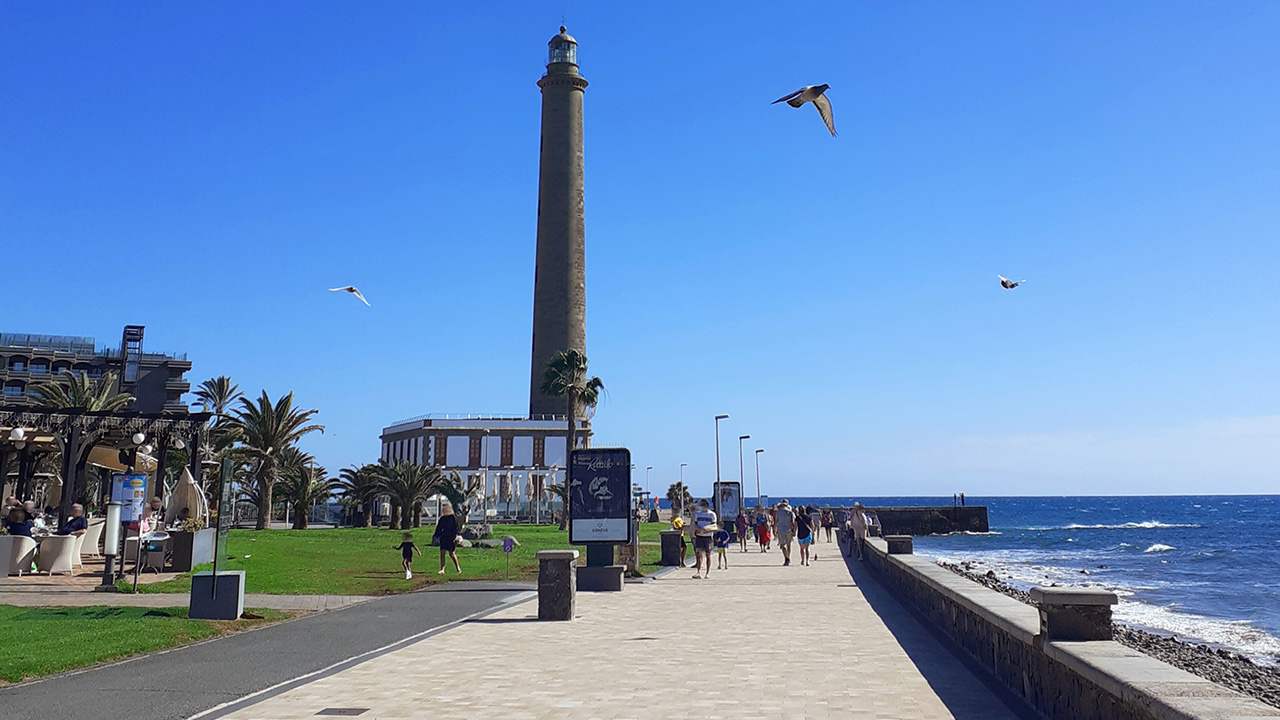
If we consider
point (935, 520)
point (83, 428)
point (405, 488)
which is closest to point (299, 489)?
point (405, 488)

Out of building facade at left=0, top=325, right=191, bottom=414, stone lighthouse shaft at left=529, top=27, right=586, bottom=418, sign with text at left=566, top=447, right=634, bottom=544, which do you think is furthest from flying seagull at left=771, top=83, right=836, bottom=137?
building facade at left=0, top=325, right=191, bottom=414

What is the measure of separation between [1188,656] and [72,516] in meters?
23.0

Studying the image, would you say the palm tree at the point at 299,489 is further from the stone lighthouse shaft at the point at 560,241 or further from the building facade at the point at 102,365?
the building facade at the point at 102,365

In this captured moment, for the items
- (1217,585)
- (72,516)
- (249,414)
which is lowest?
(1217,585)

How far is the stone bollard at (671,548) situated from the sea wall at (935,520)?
80.6 m

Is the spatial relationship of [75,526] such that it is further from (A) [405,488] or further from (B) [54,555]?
(A) [405,488]

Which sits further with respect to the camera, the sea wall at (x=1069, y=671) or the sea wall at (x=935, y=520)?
the sea wall at (x=935, y=520)

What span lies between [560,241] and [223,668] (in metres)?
76.2

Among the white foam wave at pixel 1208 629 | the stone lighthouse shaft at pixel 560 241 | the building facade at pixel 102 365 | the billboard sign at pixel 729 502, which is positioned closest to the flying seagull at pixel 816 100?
the white foam wave at pixel 1208 629

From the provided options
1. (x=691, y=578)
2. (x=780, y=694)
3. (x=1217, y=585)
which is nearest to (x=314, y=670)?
(x=780, y=694)

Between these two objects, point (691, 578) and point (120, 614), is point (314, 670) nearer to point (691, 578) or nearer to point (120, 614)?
point (120, 614)

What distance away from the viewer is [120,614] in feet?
44.6

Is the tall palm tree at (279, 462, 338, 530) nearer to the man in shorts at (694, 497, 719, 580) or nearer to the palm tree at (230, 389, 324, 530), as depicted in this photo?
the palm tree at (230, 389, 324, 530)

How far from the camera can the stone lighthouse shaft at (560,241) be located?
8488 cm
